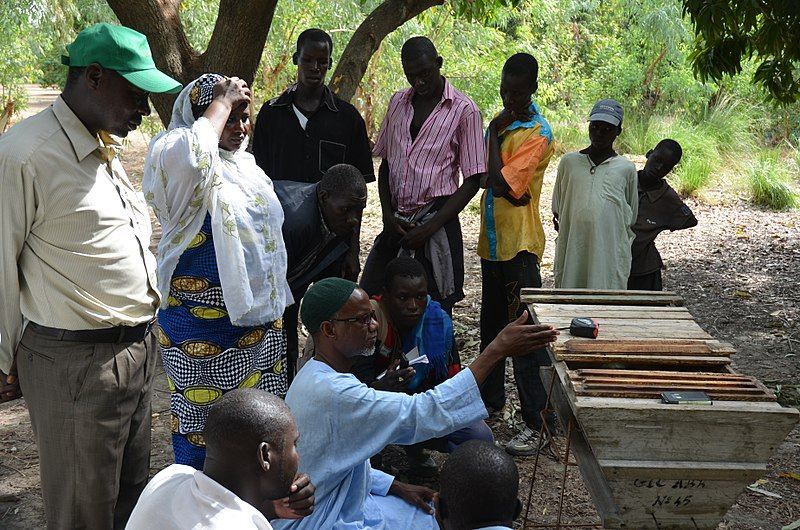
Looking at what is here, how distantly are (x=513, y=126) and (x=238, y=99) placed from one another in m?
1.93

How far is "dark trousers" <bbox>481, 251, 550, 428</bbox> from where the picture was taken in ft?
15.7

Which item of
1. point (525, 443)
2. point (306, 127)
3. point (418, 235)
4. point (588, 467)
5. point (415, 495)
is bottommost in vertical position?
point (525, 443)

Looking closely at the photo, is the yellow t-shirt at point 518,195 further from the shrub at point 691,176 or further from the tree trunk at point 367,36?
the shrub at point 691,176

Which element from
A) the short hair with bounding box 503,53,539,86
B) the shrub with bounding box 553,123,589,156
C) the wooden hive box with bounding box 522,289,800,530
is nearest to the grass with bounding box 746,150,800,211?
the shrub with bounding box 553,123,589,156

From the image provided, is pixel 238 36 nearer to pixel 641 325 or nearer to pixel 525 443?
pixel 525 443

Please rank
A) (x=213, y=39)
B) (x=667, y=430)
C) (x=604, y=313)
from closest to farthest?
(x=667, y=430) < (x=604, y=313) < (x=213, y=39)

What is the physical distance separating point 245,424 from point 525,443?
2.74 m

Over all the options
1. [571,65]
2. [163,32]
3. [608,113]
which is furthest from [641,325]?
[571,65]

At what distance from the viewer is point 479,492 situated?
2434mm

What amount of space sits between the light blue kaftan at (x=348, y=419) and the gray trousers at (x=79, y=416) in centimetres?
62

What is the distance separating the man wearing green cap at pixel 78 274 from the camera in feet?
9.24

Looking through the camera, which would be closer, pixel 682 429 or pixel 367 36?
pixel 682 429

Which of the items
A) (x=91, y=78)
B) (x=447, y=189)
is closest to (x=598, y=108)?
(x=447, y=189)

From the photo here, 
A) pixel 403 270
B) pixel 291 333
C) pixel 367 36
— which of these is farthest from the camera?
pixel 367 36
